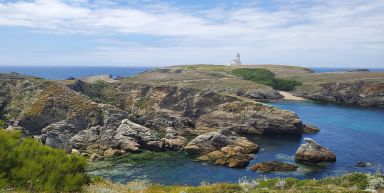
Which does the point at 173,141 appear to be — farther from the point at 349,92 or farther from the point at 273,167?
the point at 349,92

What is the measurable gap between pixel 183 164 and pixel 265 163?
12031 millimetres

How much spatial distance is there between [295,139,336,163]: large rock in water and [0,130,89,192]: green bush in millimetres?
47052

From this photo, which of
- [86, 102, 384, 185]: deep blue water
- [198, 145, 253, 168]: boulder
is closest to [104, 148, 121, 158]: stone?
[86, 102, 384, 185]: deep blue water

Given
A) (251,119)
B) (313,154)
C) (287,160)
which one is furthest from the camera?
(251,119)

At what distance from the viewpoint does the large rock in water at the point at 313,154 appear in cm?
6025

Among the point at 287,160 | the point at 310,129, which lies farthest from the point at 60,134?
the point at 310,129

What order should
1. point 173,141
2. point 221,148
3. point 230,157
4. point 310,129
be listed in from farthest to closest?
point 310,129
point 173,141
point 221,148
point 230,157

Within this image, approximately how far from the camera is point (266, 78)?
18012 cm

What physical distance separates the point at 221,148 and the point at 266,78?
391 feet

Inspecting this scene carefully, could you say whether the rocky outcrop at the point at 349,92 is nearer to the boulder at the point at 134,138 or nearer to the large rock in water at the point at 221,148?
the large rock in water at the point at 221,148

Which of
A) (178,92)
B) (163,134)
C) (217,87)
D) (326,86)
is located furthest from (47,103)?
(326,86)

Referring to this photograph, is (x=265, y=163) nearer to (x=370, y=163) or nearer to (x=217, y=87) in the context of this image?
(x=370, y=163)

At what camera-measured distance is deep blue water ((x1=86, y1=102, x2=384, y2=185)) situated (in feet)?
174

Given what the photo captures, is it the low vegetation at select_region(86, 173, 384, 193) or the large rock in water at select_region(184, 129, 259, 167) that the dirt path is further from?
the low vegetation at select_region(86, 173, 384, 193)
